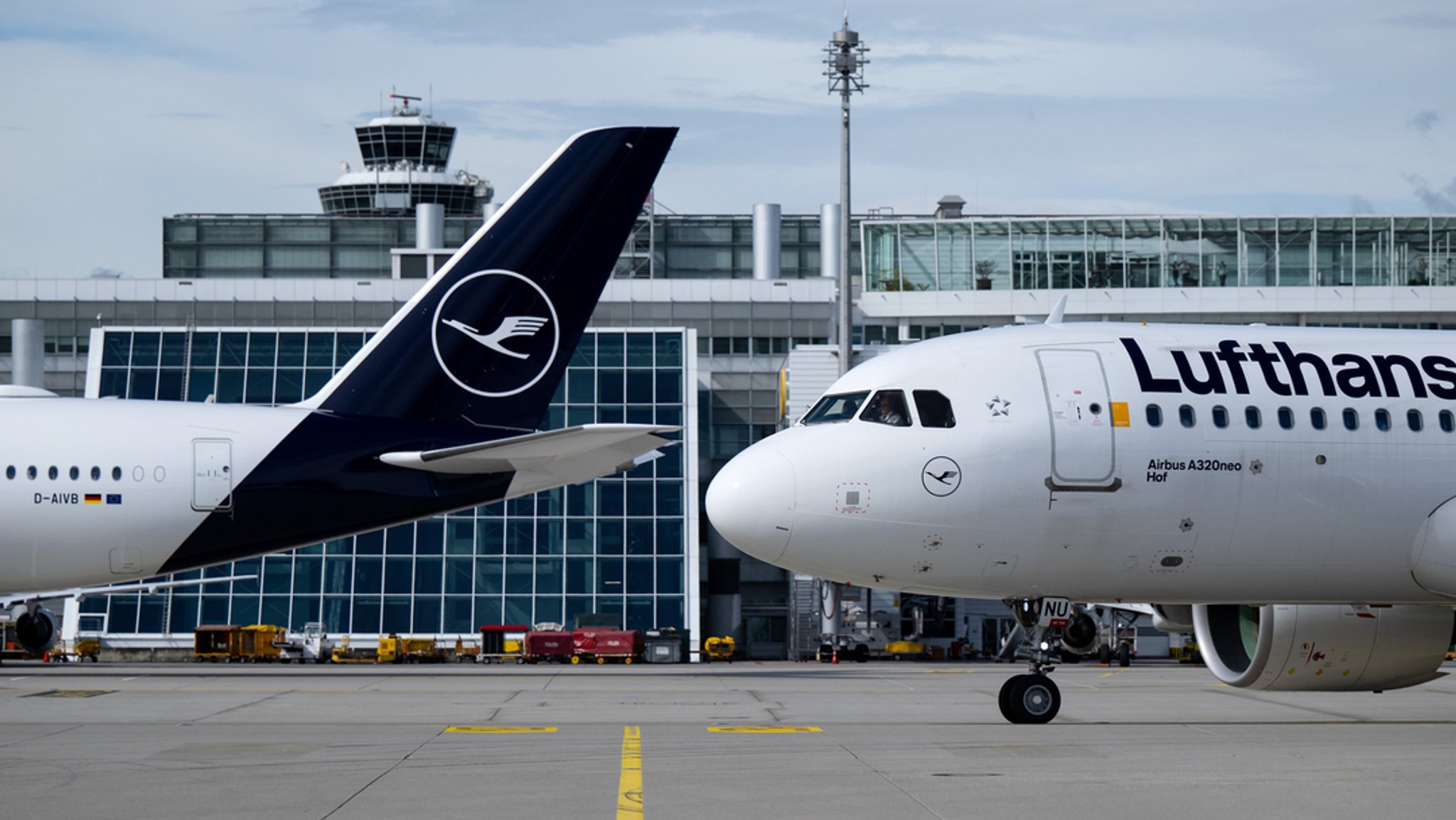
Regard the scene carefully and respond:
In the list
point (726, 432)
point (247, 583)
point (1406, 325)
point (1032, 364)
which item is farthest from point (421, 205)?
point (1032, 364)

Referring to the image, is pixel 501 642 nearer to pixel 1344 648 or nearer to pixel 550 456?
pixel 550 456

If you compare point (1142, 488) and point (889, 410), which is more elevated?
point (889, 410)

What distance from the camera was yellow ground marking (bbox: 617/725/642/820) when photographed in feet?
40.5

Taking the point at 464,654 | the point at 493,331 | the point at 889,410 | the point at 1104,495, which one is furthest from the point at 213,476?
the point at 464,654

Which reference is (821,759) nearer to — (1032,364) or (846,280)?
(1032,364)

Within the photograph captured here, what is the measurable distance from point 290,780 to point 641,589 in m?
47.9

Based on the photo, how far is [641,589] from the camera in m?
61.9

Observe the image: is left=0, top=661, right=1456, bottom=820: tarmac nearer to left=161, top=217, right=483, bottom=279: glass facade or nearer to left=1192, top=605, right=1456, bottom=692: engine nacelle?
left=1192, top=605, right=1456, bottom=692: engine nacelle

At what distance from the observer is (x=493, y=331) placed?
108 feet

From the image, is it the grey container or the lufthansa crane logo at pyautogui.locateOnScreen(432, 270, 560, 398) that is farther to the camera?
the grey container

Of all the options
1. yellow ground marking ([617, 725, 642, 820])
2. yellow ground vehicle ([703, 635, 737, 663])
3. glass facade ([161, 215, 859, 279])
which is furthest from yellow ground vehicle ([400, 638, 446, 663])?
glass facade ([161, 215, 859, 279])

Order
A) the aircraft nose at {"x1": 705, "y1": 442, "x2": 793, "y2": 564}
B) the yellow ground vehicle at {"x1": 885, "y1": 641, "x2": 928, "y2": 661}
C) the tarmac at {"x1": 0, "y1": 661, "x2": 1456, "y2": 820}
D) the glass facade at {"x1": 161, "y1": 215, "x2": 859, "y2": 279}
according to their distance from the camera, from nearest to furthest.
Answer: the tarmac at {"x1": 0, "y1": 661, "x2": 1456, "y2": 820} → the aircraft nose at {"x1": 705, "y1": 442, "x2": 793, "y2": 564} → the yellow ground vehicle at {"x1": 885, "y1": 641, "x2": 928, "y2": 661} → the glass facade at {"x1": 161, "y1": 215, "x2": 859, "y2": 279}

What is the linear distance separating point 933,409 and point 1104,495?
231cm

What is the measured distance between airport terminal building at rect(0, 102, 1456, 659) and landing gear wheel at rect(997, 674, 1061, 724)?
132 ft
